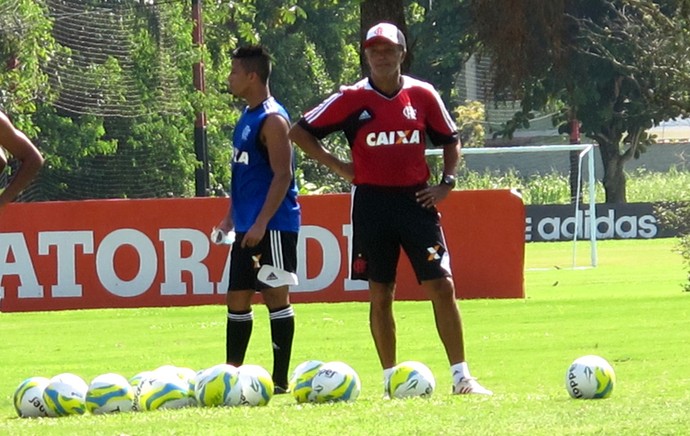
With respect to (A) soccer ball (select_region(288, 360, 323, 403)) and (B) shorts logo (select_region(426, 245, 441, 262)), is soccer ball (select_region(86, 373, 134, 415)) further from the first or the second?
(B) shorts logo (select_region(426, 245, 441, 262))

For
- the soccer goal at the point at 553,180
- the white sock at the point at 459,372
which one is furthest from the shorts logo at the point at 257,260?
the soccer goal at the point at 553,180

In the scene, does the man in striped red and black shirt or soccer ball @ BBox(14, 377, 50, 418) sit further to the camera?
the man in striped red and black shirt

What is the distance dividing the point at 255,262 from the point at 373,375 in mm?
1926

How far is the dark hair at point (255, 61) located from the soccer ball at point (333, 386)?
2.24 m

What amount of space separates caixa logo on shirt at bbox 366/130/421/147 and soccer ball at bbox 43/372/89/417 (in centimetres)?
213

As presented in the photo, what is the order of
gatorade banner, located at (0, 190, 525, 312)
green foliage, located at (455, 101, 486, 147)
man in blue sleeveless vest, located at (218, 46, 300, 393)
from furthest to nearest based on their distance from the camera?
1. green foliage, located at (455, 101, 486, 147)
2. gatorade banner, located at (0, 190, 525, 312)
3. man in blue sleeveless vest, located at (218, 46, 300, 393)

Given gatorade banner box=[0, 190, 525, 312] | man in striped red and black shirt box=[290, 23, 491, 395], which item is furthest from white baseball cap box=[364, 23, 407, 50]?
gatorade banner box=[0, 190, 525, 312]

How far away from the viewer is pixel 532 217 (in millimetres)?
44156

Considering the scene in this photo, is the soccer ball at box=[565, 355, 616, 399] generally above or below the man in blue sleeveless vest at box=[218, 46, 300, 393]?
below

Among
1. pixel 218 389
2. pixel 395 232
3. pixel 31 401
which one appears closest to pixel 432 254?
pixel 395 232

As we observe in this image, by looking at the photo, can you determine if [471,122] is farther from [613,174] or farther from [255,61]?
[255,61]

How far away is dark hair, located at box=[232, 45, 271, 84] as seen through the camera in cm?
988

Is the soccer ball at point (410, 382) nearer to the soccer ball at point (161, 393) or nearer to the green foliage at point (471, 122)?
the soccer ball at point (161, 393)

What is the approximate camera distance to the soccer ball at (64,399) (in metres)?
8.55
